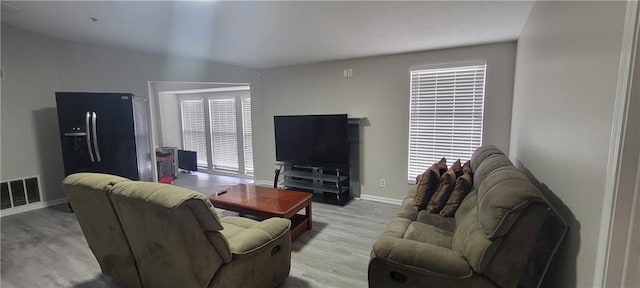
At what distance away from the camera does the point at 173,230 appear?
150cm

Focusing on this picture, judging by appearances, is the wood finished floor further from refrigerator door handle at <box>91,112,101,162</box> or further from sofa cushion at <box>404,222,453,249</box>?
refrigerator door handle at <box>91,112,101,162</box>

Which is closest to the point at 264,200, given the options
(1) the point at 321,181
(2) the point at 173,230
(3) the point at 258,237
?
(3) the point at 258,237

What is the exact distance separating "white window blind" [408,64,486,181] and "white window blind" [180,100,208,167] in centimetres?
504

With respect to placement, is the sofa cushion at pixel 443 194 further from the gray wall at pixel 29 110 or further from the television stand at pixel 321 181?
the gray wall at pixel 29 110

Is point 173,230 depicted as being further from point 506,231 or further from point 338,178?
point 338,178

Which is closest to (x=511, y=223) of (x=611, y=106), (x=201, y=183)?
(x=611, y=106)

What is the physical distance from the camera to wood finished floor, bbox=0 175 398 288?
2.25 meters

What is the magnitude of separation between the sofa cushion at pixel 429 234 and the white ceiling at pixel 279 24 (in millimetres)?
1848

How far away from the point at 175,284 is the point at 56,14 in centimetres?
309

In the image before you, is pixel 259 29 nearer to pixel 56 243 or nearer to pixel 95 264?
pixel 95 264

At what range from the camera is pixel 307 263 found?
8.32ft

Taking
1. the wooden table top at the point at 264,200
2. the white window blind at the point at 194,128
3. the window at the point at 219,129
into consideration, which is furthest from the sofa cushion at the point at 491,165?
the white window blind at the point at 194,128

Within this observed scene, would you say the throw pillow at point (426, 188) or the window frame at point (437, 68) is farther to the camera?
the window frame at point (437, 68)

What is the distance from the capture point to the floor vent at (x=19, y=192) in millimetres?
3492
